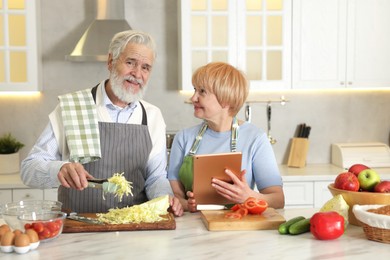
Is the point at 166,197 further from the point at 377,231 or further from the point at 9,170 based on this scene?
the point at 9,170

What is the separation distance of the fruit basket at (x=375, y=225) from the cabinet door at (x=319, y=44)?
8.25 ft

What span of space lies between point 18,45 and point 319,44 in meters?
2.24

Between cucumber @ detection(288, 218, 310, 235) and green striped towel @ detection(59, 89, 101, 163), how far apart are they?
1.01 m

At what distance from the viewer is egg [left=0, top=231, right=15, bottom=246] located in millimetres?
1978

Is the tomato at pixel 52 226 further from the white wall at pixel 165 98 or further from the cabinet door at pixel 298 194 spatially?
the white wall at pixel 165 98

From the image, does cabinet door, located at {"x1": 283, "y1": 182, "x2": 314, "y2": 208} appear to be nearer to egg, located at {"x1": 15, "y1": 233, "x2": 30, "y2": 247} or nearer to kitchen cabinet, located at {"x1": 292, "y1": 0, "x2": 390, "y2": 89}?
kitchen cabinet, located at {"x1": 292, "y1": 0, "x2": 390, "y2": 89}

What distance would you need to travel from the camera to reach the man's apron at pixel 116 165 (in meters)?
2.83

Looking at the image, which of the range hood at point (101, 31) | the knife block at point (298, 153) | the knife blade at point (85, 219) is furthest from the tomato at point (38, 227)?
the knife block at point (298, 153)

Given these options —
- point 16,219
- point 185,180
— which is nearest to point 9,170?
point 185,180

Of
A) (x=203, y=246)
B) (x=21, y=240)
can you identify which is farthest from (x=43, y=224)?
(x=203, y=246)

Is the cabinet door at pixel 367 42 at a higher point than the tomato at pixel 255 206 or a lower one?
higher

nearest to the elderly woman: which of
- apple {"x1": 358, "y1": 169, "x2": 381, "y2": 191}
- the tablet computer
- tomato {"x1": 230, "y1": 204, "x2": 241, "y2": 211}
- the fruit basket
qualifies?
the tablet computer

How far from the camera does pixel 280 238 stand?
7.25ft

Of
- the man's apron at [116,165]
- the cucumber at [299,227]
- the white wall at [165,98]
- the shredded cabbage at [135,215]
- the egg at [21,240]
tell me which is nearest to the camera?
the egg at [21,240]
